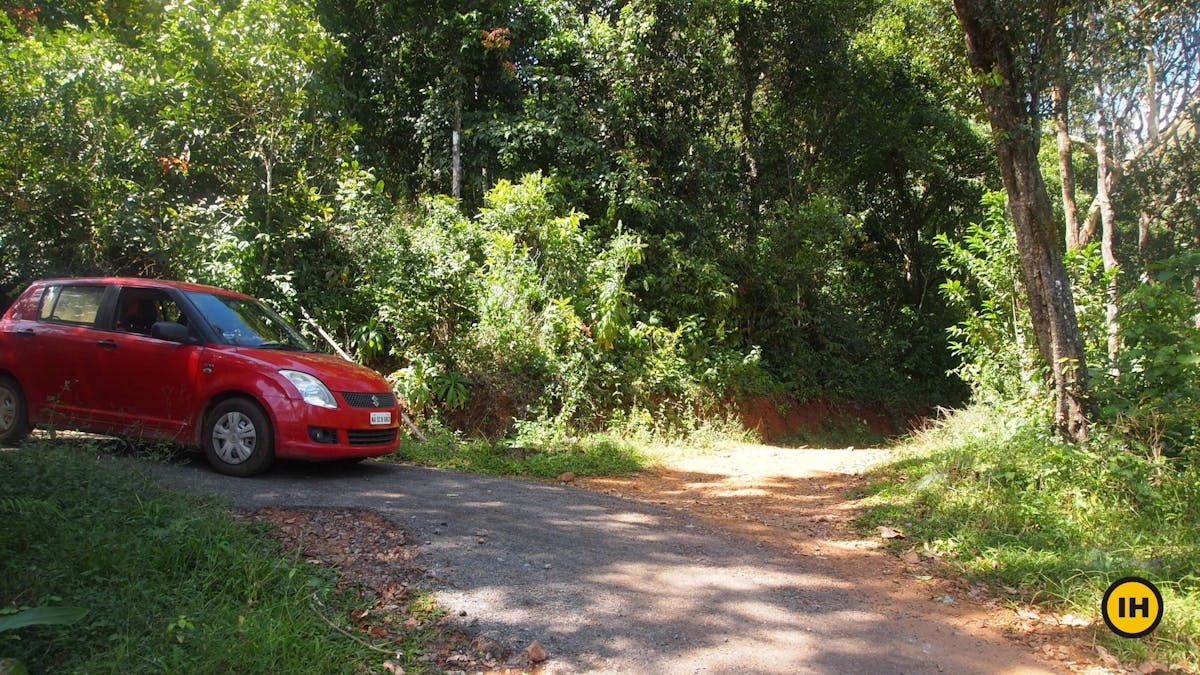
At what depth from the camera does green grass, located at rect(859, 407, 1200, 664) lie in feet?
15.5

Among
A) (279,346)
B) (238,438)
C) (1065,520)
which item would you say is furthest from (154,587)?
(1065,520)

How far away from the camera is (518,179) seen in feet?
48.9

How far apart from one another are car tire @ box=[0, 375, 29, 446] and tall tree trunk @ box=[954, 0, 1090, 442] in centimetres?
1017

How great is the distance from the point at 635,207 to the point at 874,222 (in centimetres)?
1109

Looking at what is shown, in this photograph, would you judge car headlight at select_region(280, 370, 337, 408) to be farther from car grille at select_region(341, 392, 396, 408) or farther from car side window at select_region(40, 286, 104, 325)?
car side window at select_region(40, 286, 104, 325)

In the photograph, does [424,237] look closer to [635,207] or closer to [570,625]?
[635,207]

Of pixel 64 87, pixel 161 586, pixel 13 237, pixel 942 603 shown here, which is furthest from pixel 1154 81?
pixel 13 237

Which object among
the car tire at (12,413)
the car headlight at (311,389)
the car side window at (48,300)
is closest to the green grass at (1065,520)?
the car headlight at (311,389)

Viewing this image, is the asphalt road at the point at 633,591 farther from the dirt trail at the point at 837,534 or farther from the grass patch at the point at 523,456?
the grass patch at the point at 523,456

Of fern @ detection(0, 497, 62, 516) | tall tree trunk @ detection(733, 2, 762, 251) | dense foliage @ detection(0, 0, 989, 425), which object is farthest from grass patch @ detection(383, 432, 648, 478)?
tall tree trunk @ detection(733, 2, 762, 251)

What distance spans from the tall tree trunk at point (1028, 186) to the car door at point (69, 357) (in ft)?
30.2

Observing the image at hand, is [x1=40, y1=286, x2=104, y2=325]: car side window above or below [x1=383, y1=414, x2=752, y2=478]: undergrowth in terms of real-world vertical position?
above

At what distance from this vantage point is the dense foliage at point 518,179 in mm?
11242

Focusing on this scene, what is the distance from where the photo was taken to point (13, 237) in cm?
1121
